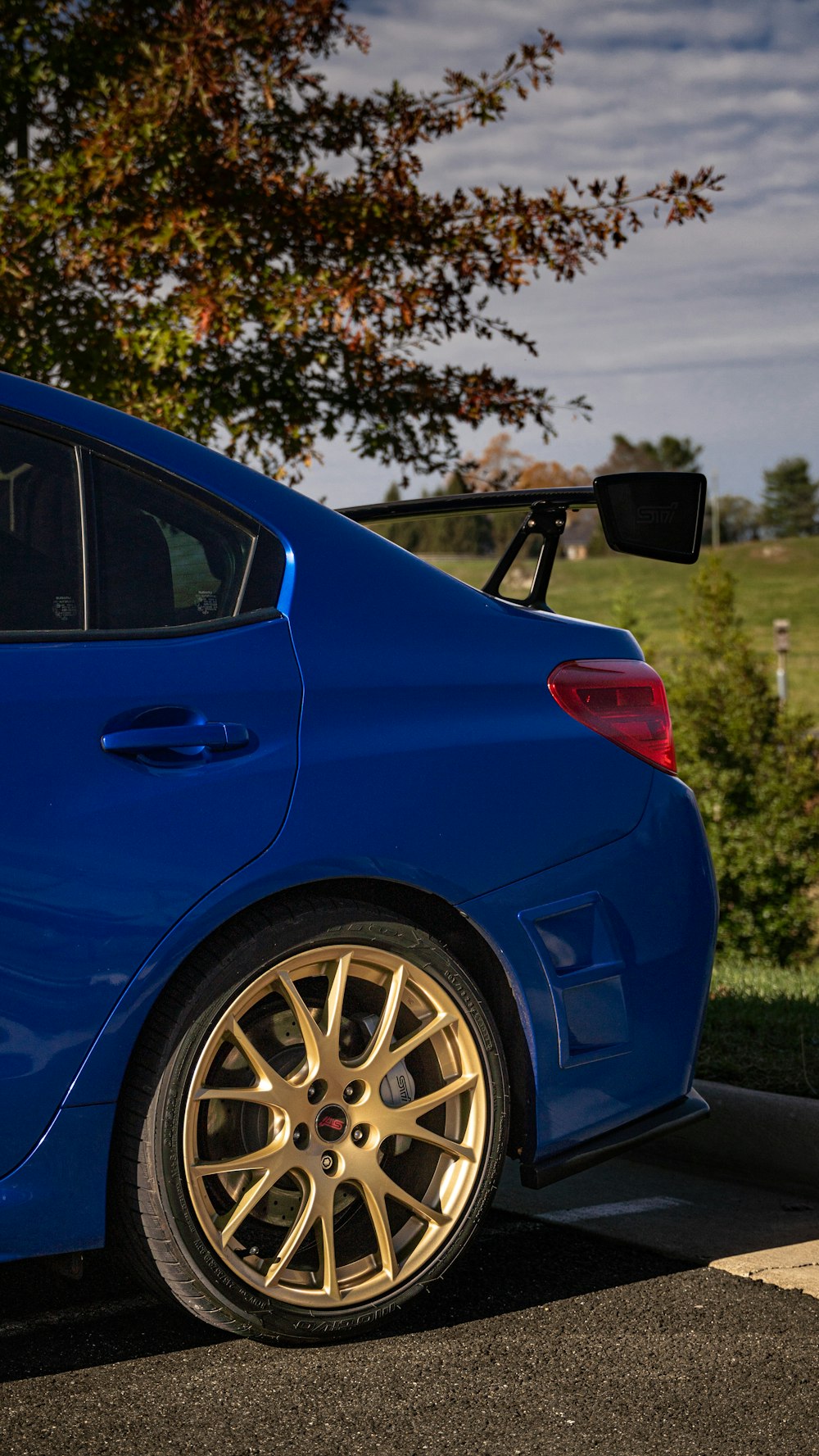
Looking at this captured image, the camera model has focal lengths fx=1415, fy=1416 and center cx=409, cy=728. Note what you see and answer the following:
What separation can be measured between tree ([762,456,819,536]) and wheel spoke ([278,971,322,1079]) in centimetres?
12309

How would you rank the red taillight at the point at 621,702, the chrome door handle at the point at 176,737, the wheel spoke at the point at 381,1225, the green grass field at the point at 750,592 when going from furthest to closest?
the green grass field at the point at 750,592, the red taillight at the point at 621,702, the wheel spoke at the point at 381,1225, the chrome door handle at the point at 176,737

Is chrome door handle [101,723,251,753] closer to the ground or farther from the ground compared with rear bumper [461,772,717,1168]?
farther from the ground

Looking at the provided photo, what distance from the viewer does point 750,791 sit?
13.4m

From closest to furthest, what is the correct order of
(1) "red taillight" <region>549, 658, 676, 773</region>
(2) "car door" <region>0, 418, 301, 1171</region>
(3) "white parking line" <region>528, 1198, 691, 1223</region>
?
(2) "car door" <region>0, 418, 301, 1171</region> < (1) "red taillight" <region>549, 658, 676, 773</region> < (3) "white parking line" <region>528, 1198, 691, 1223</region>

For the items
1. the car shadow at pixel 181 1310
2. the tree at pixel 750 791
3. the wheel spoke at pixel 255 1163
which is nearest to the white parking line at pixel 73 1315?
the car shadow at pixel 181 1310

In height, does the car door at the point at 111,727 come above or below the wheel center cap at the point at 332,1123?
above

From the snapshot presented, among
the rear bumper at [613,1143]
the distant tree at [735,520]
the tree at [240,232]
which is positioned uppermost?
the distant tree at [735,520]

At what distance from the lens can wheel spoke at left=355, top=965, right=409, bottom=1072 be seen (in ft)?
8.50

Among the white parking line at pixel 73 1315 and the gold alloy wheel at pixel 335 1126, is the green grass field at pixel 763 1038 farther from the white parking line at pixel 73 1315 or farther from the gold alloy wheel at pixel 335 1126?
the white parking line at pixel 73 1315

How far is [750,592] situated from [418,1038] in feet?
273

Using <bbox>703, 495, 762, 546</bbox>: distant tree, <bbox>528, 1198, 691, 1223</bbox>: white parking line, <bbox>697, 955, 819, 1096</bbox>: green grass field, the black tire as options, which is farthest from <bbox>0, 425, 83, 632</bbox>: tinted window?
<bbox>703, 495, 762, 546</bbox>: distant tree

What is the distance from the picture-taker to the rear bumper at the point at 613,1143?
275cm

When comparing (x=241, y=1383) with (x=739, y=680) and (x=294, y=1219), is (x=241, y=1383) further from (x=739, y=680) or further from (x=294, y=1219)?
(x=739, y=680)

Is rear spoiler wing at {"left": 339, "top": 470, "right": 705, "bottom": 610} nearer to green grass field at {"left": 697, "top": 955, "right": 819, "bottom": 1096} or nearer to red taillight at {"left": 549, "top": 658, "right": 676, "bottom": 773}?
red taillight at {"left": 549, "top": 658, "right": 676, "bottom": 773}
